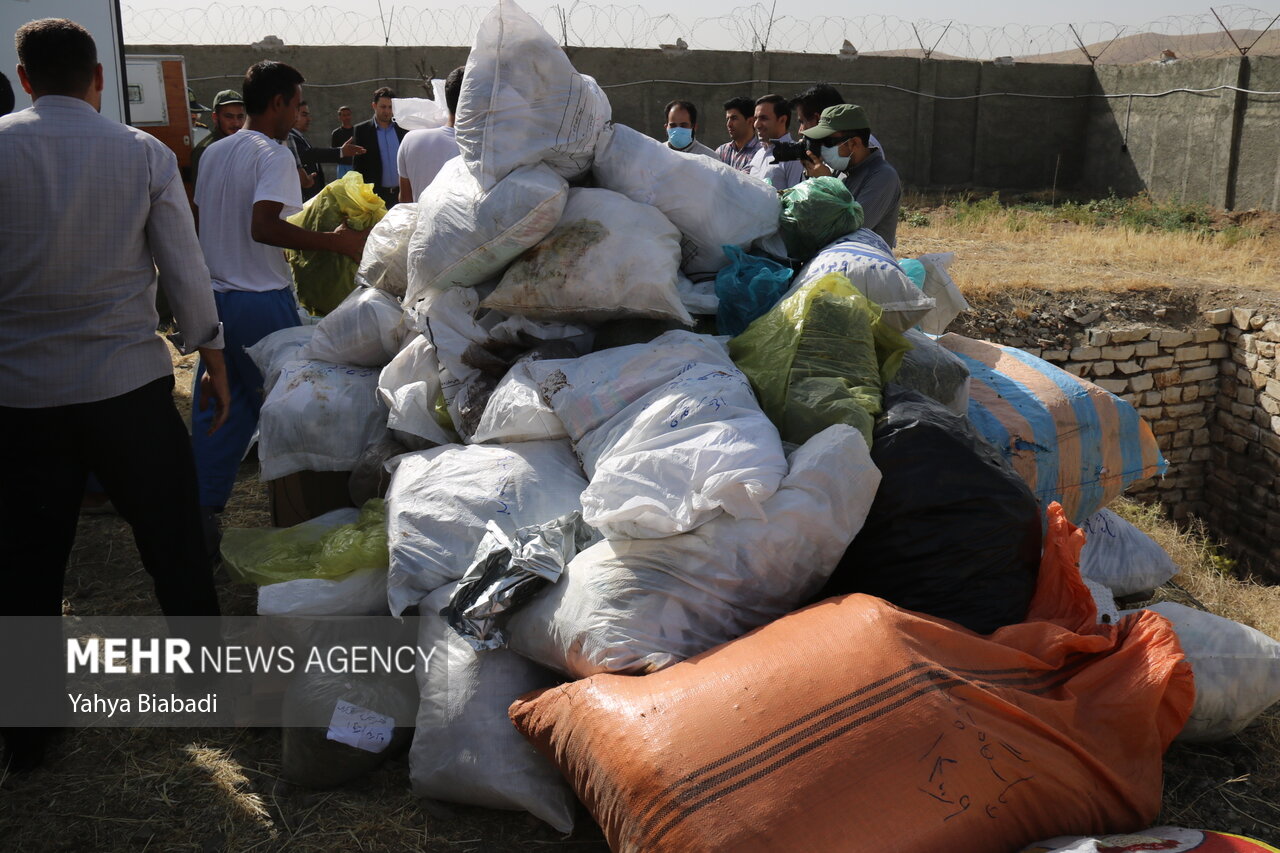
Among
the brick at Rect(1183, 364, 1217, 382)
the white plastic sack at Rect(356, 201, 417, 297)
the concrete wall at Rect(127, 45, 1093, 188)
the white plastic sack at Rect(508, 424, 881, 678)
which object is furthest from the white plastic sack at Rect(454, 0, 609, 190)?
the concrete wall at Rect(127, 45, 1093, 188)

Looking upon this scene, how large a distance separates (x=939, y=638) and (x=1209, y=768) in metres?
0.82

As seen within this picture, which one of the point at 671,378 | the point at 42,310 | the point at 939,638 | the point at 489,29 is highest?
the point at 489,29

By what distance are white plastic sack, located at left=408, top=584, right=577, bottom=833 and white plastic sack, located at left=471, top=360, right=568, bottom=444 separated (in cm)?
54

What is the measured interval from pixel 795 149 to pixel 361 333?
1915mm

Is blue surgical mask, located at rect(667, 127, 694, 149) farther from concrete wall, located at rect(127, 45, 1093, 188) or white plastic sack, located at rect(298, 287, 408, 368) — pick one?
concrete wall, located at rect(127, 45, 1093, 188)

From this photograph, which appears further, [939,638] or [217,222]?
[217,222]

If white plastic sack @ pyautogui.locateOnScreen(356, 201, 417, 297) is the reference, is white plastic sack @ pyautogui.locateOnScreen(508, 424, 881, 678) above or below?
below

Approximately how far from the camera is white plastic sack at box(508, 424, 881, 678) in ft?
6.15

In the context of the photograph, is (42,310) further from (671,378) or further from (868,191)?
(868,191)

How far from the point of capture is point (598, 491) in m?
2.00

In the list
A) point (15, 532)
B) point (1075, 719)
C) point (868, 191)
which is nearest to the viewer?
point (1075, 719)

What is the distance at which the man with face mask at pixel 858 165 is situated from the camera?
3678 mm

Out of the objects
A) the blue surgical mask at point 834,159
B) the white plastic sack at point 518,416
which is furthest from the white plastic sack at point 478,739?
the blue surgical mask at point 834,159

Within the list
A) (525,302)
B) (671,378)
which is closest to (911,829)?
(671,378)
